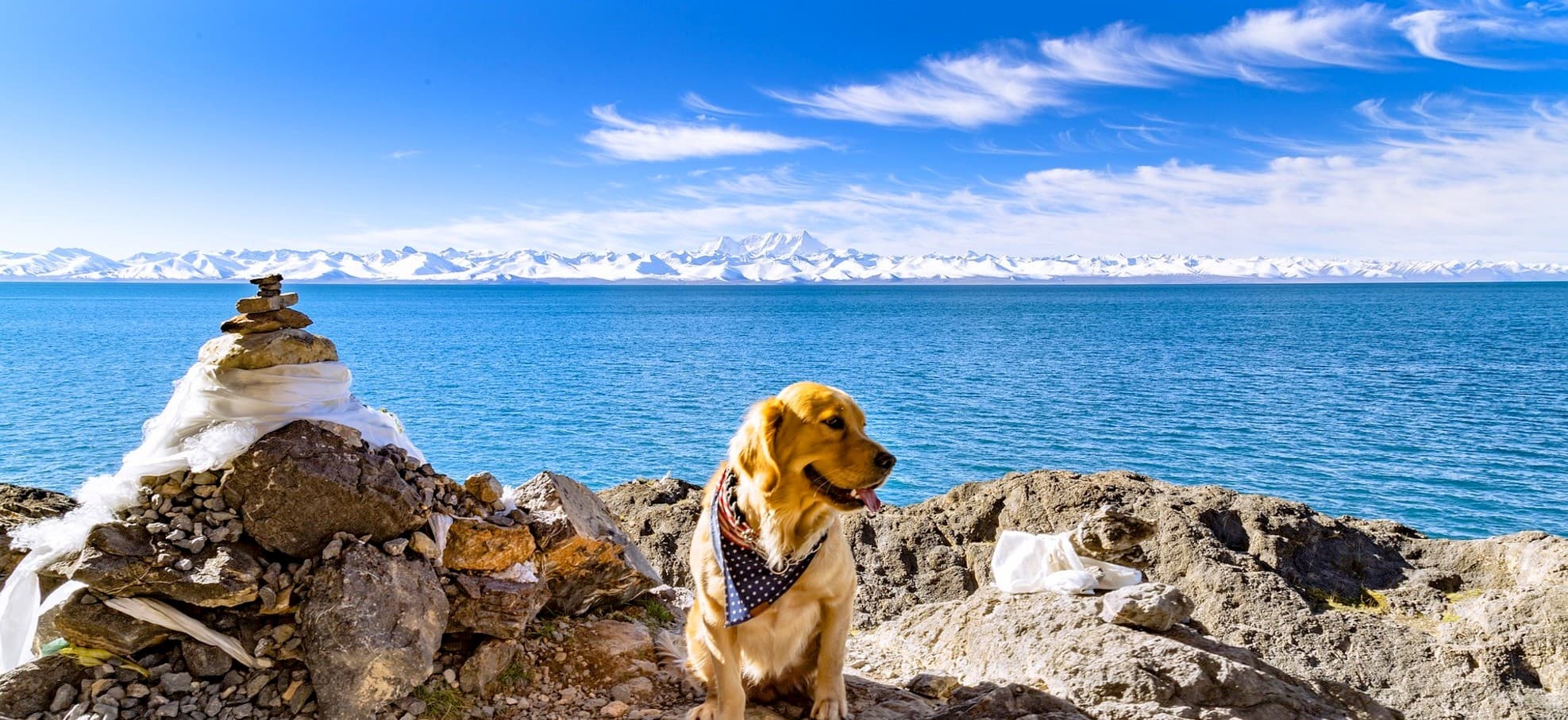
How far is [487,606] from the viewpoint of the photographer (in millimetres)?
5316

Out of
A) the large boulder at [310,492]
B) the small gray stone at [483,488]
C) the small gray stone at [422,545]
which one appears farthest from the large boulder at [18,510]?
the small gray stone at [483,488]

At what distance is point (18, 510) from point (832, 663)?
5112 mm

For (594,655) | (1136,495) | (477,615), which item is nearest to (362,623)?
(477,615)

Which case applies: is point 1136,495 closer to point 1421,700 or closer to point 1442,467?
point 1421,700

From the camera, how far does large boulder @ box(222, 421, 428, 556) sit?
4766 millimetres

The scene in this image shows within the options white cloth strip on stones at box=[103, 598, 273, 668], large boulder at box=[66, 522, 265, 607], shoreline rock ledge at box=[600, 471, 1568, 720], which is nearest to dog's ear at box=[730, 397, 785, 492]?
shoreline rock ledge at box=[600, 471, 1568, 720]

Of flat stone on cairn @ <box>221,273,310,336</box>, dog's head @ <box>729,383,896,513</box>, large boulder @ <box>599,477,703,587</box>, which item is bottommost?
large boulder @ <box>599,477,703,587</box>

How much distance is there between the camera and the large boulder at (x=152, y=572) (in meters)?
4.43

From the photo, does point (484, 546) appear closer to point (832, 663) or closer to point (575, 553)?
point (575, 553)

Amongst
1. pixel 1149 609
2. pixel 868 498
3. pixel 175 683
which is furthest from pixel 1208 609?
pixel 175 683

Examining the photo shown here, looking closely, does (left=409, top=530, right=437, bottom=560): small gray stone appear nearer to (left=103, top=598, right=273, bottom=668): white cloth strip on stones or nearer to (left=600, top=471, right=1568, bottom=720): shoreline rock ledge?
(left=103, top=598, right=273, bottom=668): white cloth strip on stones

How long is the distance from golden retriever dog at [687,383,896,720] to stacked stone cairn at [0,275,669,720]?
37.7 inches

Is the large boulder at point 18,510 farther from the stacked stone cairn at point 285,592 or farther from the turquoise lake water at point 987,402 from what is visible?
the turquoise lake water at point 987,402

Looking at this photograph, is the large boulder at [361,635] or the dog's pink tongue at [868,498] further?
the large boulder at [361,635]
